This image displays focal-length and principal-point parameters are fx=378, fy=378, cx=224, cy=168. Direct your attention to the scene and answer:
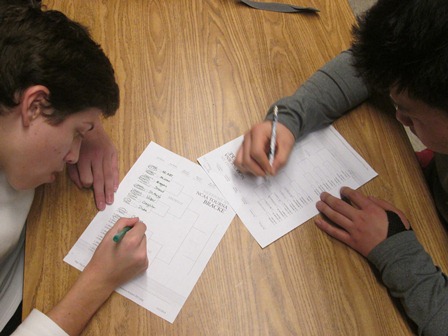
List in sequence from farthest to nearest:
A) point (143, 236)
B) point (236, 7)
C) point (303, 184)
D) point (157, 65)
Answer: point (236, 7)
point (157, 65)
point (303, 184)
point (143, 236)

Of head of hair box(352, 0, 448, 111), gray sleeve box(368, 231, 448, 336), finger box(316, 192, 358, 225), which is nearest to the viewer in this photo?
head of hair box(352, 0, 448, 111)

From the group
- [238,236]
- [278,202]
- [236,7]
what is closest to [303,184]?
[278,202]

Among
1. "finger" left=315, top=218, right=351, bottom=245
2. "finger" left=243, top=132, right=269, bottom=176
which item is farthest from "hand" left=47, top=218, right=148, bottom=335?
"finger" left=315, top=218, right=351, bottom=245

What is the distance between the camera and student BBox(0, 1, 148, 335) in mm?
579

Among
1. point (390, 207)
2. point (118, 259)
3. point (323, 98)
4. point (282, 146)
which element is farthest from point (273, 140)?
point (118, 259)

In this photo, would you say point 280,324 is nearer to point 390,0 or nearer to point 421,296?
point 421,296

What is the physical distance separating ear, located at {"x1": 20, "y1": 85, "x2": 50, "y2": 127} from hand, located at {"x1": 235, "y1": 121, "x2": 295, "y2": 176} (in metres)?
0.39

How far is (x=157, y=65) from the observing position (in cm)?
93

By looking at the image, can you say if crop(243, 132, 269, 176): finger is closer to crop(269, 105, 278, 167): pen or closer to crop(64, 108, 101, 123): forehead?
crop(269, 105, 278, 167): pen

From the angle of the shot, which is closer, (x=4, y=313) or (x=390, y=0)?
(x=390, y=0)

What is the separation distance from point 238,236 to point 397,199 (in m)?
0.36

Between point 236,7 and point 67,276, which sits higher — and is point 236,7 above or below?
above

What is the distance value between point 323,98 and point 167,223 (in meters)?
0.46

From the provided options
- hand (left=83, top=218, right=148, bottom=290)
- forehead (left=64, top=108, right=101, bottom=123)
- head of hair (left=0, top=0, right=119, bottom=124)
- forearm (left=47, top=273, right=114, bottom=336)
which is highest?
head of hair (left=0, top=0, right=119, bottom=124)
